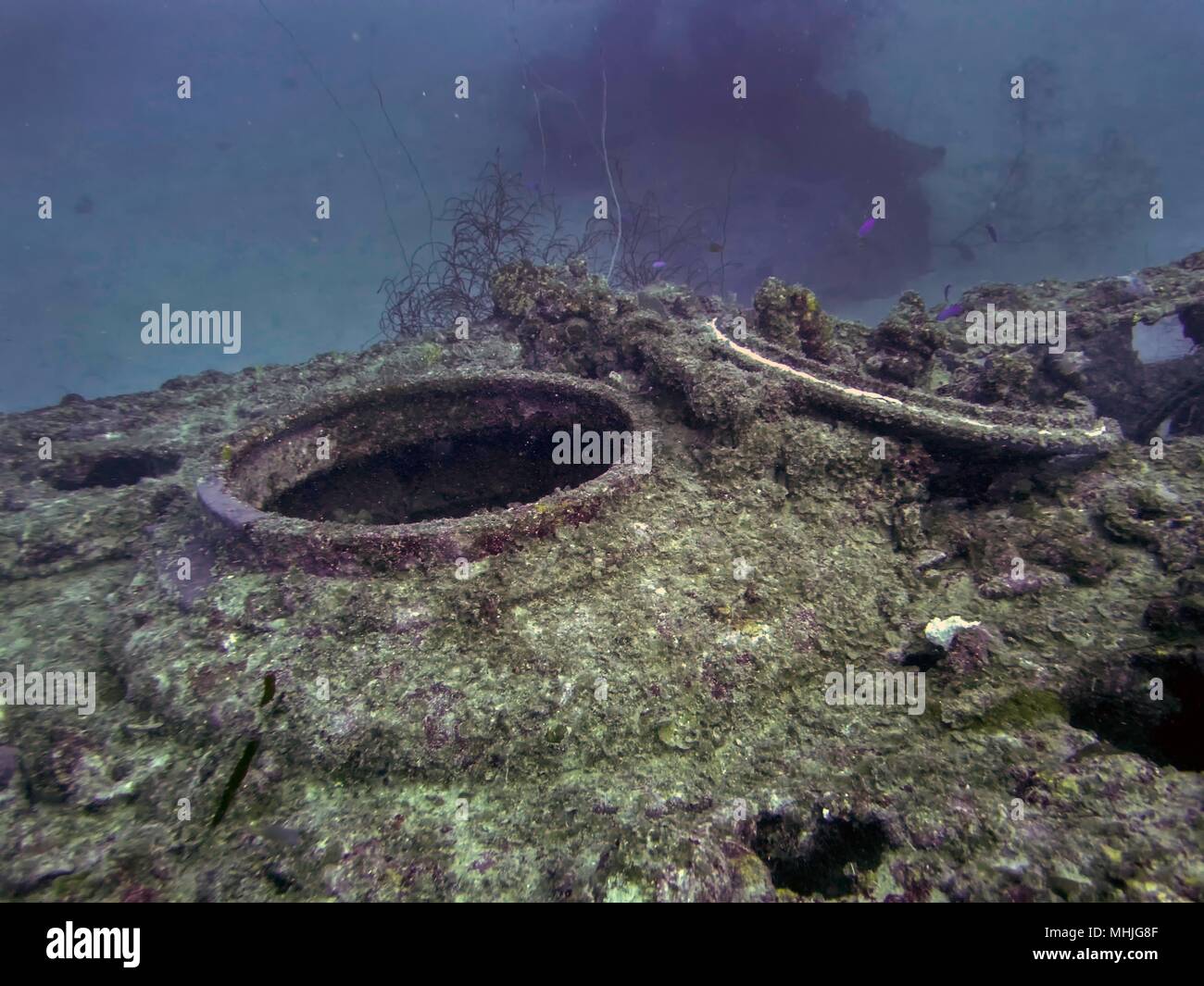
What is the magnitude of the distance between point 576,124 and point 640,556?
34.1m

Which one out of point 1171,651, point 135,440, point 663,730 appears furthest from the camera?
point 135,440

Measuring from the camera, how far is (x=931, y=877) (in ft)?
7.20

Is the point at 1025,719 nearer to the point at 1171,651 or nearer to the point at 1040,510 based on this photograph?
the point at 1171,651

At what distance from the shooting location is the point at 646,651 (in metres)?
3.30

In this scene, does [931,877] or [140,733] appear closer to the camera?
[931,877]

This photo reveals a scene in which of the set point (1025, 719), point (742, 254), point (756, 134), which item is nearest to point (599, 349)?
point (1025, 719)

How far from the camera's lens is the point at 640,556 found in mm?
3797

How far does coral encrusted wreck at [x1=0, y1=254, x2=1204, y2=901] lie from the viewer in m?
2.39

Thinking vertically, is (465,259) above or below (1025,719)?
above

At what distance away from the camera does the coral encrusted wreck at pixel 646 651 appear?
2.39m

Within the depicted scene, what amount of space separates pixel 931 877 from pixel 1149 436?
6.24m
